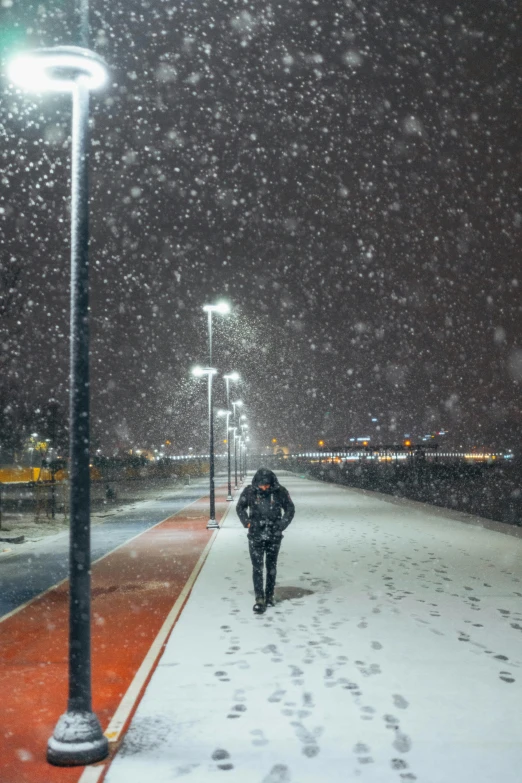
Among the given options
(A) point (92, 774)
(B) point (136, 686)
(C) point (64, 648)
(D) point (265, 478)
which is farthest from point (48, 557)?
(A) point (92, 774)

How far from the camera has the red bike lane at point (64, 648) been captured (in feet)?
18.9

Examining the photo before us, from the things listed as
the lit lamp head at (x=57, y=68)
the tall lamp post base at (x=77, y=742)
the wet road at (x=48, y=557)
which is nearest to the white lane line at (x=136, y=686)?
the tall lamp post base at (x=77, y=742)

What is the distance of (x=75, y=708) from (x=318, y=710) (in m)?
1.90

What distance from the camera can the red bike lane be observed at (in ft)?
18.9

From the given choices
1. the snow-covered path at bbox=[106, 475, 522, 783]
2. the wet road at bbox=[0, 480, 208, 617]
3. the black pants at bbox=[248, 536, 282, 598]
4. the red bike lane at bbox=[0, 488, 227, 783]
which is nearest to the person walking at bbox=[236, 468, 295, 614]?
the black pants at bbox=[248, 536, 282, 598]

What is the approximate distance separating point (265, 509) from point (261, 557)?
0.68 metres

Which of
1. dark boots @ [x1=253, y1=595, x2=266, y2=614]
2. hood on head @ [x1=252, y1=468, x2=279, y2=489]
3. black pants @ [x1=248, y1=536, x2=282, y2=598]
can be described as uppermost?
hood on head @ [x1=252, y1=468, x2=279, y2=489]

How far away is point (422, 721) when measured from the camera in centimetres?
607

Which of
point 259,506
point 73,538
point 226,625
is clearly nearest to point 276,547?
point 259,506

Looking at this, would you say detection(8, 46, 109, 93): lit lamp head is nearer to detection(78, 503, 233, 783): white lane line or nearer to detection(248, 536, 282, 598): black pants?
detection(78, 503, 233, 783): white lane line

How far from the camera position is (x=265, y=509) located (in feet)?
34.3

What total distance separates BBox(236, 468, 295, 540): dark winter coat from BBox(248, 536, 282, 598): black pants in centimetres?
9

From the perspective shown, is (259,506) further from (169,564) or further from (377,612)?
(169,564)

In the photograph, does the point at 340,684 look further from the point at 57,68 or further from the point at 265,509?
the point at 57,68
